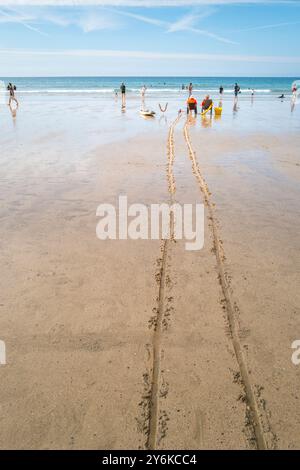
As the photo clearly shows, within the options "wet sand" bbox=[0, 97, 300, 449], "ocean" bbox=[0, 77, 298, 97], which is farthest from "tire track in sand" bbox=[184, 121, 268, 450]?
"ocean" bbox=[0, 77, 298, 97]

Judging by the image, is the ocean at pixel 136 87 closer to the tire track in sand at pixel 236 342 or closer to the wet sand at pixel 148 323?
the wet sand at pixel 148 323

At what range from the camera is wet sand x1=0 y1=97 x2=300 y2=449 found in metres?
2.91

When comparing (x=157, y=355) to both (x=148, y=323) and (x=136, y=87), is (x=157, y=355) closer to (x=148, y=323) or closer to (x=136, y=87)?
(x=148, y=323)

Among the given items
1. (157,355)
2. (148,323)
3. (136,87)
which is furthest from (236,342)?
(136,87)

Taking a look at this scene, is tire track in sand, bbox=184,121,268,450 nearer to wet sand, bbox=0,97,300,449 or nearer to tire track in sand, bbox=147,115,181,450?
wet sand, bbox=0,97,300,449

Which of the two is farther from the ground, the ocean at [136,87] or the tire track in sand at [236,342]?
the ocean at [136,87]

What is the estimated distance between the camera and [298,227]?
6602 mm

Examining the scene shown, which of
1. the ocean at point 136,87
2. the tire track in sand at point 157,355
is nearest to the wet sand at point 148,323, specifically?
the tire track in sand at point 157,355

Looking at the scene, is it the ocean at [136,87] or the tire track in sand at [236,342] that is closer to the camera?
the tire track in sand at [236,342]

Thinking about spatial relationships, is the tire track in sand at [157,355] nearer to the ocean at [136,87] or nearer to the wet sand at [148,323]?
the wet sand at [148,323]

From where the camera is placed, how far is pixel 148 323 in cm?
405

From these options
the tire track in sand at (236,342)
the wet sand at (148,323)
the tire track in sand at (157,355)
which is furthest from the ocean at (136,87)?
the tire track in sand at (157,355)

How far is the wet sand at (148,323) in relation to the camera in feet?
9.53

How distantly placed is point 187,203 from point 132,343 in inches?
183
